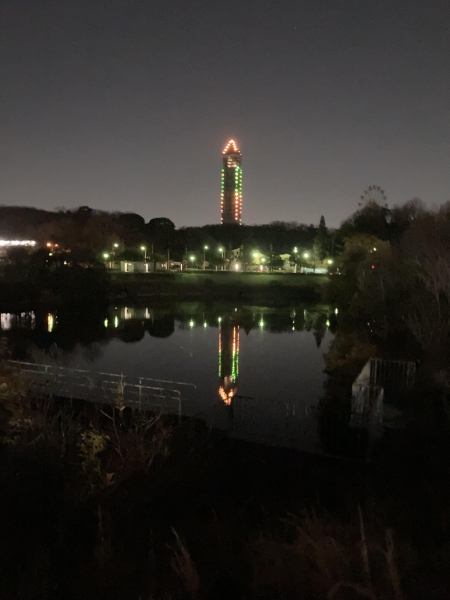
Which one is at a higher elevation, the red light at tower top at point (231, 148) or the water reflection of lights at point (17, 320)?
the red light at tower top at point (231, 148)

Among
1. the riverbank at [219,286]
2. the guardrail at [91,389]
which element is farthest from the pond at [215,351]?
the riverbank at [219,286]

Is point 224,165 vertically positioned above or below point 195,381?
above

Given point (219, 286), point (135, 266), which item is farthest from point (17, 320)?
point (135, 266)

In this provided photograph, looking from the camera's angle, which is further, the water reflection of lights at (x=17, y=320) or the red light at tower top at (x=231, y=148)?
the red light at tower top at (x=231, y=148)

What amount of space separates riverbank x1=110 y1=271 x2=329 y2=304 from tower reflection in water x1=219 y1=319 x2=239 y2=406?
17159 mm

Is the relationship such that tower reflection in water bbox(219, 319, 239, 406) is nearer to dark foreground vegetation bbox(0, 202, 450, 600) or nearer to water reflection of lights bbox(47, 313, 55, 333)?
dark foreground vegetation bbox(0, 202, 450, 600)

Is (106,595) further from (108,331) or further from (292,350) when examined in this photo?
(108,331)

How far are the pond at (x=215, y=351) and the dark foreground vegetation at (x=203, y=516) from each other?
61.5 inches

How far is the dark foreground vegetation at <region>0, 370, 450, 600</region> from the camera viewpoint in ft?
11.7

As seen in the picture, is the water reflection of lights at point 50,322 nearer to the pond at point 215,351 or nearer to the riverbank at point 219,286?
the pond at point 215,351

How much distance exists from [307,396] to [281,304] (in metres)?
32.8

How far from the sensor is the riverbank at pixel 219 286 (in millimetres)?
48688

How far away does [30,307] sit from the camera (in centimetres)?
3688

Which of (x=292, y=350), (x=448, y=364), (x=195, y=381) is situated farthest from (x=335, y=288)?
(x=448, y=364)
